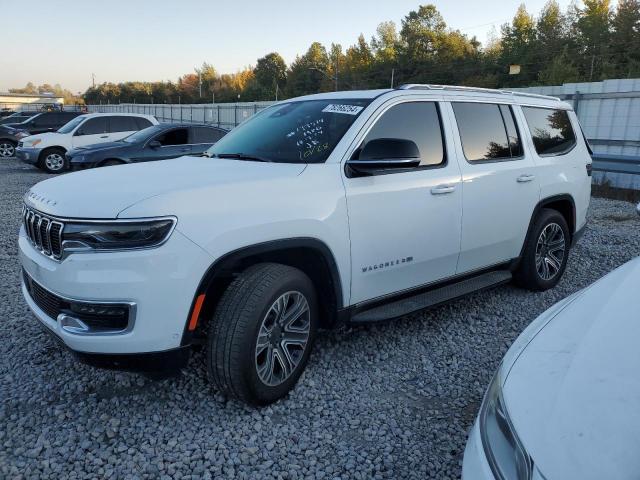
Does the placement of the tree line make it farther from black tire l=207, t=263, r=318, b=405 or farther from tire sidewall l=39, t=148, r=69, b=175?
black tire l=207, t=263, r=318, b=405

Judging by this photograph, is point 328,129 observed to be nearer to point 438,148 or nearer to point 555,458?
point 438,148

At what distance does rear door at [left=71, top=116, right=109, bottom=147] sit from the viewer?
1480cm

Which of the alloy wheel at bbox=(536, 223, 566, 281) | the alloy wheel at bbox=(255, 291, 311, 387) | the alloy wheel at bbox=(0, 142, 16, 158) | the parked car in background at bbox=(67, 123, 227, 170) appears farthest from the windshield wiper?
the alloy wheel at bbox=(0, 142, 16, 158)

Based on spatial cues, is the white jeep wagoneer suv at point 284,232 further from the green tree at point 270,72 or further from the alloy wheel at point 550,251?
the green tree at point 270,72

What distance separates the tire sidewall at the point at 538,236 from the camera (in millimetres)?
4711

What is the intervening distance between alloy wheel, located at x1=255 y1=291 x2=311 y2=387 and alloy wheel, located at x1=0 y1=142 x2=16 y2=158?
65.8ft

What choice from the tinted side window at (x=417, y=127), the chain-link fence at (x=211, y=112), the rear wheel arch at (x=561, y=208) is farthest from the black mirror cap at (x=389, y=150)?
the chain-link fence at (x=211, y=112)

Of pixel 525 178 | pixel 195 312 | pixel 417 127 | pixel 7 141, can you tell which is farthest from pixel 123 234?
pixel 7 141

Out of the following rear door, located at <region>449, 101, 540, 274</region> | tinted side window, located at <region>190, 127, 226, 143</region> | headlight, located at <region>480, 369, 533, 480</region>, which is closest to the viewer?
headlight, located at <region>480, 369, 533, 480</region>

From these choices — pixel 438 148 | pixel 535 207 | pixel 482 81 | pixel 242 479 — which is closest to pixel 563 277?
pixel 535 207

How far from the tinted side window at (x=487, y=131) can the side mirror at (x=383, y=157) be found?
0.97m

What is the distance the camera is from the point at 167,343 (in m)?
2.57

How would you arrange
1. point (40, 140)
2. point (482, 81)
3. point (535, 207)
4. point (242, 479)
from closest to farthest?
1. point (242, 479)
2. point (535, 207)
3. point (40, 140)
4. point (482, 81)

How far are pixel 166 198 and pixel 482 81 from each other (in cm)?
6748
